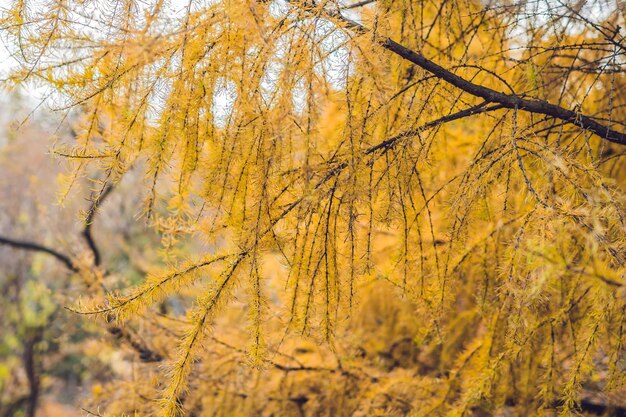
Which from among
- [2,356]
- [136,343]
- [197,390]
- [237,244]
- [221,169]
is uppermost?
[221,169]

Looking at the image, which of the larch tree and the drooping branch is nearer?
the larch tree

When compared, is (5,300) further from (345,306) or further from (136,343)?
(345,306)

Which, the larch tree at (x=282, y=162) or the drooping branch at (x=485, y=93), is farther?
the drooping branch at (x=485, y=93)

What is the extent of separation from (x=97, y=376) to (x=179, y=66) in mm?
5062

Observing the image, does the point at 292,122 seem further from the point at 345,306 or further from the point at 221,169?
the point at 345,306

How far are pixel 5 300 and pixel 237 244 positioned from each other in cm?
919

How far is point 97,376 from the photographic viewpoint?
17.7 ft

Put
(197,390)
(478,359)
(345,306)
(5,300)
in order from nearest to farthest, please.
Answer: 1. (345,306)
2. (478,359)
3. (197,390)
4. (5,300)

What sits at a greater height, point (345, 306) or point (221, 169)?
point (221, 169)

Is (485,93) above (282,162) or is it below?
above

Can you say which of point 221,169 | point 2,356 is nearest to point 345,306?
point 221,169

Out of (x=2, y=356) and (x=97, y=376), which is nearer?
(x=97, y=376)

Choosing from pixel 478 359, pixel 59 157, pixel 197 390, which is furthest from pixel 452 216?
pixel 197 390

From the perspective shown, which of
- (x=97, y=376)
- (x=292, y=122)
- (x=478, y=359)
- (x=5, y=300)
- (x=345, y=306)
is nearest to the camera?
(x=292, y=122)
